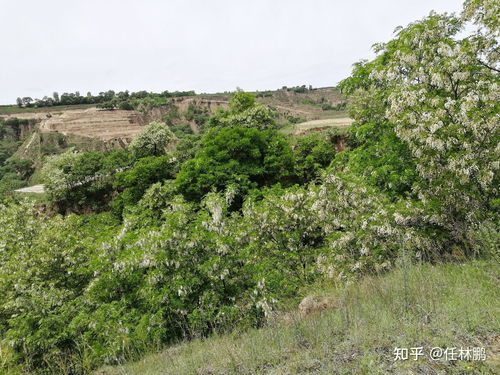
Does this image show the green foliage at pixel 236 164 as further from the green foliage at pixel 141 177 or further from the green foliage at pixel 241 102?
the green foliage at pixel 241 102

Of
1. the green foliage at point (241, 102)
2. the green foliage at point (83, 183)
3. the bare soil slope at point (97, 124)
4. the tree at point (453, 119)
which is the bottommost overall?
the green foliage at point (83, 183)

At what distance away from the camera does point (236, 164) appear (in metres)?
24.4

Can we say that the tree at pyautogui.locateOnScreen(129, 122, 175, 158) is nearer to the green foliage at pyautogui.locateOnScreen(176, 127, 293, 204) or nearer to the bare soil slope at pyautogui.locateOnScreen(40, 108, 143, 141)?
the green foliage at pyautogui.locateOnScreen(176, 127, 293, 204)

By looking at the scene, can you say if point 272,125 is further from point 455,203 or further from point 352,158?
point 455,203

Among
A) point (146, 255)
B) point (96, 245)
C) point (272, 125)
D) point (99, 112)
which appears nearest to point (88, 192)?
point (272, 125)

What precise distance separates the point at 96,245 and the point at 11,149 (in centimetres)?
11622

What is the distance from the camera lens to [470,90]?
8070mm

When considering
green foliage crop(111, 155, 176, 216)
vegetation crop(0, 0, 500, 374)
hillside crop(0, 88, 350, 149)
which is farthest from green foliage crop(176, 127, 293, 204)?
hillside crop(0, 88, 350, 149)

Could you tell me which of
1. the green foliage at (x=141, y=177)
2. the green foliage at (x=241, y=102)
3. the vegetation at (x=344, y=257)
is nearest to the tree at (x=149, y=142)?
the green foliage at (x=141, y=177)

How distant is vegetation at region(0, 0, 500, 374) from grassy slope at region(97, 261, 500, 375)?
0.10ft

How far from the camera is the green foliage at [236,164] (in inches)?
931

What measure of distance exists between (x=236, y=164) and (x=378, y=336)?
2099 centimetres

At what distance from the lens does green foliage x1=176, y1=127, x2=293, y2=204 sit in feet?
77.6

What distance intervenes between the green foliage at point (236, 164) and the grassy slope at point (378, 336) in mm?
17298
